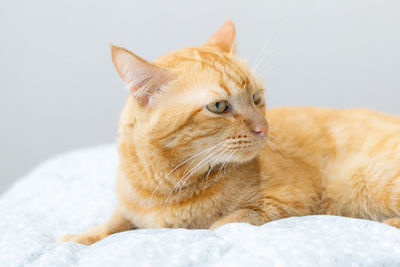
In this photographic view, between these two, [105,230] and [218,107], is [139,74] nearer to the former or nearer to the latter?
[218,107]

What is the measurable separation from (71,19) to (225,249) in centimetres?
249

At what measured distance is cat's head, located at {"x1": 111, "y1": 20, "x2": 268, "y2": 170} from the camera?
115 cm

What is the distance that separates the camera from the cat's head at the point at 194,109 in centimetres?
115

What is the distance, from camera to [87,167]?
2223mm

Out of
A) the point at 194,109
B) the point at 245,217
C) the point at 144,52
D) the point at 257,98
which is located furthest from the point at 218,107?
the point at 144,52

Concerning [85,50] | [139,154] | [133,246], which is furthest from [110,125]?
[133,246]

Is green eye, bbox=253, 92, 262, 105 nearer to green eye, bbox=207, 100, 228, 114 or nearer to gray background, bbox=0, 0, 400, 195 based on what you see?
green eye, bbox=207, 100, 228, 114

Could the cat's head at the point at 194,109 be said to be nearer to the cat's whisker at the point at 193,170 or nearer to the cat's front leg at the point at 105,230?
the cat's whisker at the point at 193,170

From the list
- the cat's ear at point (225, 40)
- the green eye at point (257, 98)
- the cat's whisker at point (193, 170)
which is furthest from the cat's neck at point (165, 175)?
the cat's ear at point (225, 40)

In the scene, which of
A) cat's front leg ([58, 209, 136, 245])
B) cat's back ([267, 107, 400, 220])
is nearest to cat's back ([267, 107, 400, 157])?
cat's back ([267, 107, 400, 220])

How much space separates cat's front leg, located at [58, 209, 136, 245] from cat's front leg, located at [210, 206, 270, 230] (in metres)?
0.35

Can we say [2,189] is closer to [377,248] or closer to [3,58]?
[3,58]

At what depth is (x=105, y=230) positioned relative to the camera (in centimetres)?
136

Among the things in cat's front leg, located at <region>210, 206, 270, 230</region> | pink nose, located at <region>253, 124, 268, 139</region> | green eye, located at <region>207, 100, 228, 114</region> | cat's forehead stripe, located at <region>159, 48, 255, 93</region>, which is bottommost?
cat's front leg, located at <region>210, 206, 270, 230</region>
